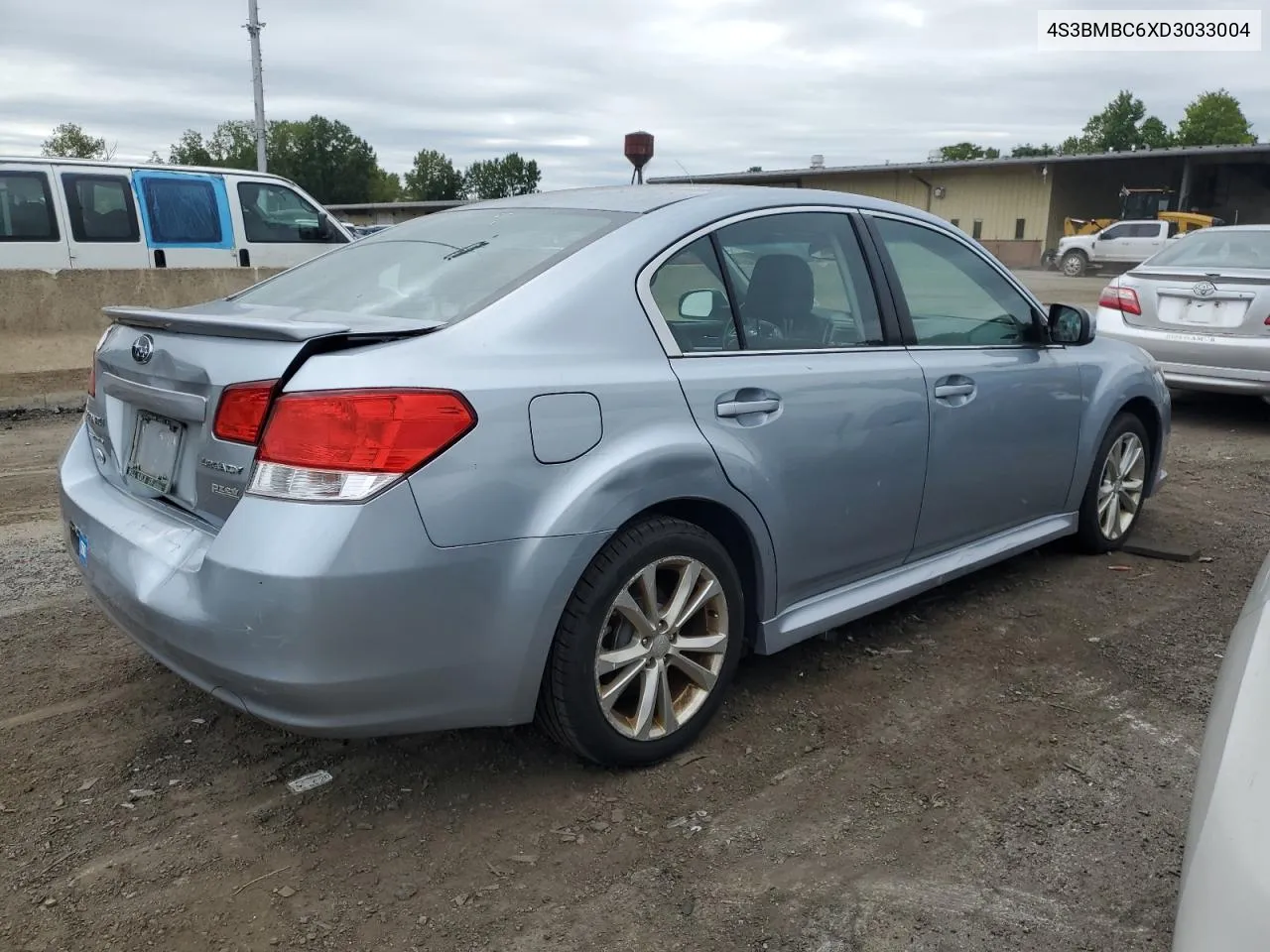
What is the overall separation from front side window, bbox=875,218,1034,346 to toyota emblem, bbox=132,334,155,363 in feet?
7.70

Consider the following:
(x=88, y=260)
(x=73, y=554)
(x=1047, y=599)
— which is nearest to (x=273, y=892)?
(x=73, y=554)

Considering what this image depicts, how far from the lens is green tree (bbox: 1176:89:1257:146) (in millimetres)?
80188

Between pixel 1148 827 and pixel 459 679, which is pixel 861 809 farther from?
pixel 459 679

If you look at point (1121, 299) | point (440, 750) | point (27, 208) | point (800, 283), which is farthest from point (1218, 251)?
point (27, 208)

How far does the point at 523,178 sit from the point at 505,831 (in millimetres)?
103468

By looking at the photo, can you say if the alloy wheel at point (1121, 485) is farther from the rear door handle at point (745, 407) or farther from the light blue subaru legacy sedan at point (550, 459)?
the rear door handle at point (745, 407)

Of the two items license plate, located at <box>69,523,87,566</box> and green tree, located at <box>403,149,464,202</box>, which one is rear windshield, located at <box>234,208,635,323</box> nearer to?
license plate, located at <box>69,523,87,566</box>

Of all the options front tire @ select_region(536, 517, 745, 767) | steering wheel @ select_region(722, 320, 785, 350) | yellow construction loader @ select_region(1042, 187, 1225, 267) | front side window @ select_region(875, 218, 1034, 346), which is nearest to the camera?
front tire @ select_region(536, 517, 745, 767)

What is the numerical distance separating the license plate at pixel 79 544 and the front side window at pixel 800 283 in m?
1.94

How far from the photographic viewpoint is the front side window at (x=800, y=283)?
10.4 ft

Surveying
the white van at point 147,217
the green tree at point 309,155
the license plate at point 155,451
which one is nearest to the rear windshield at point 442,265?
the license plate at point 155,451

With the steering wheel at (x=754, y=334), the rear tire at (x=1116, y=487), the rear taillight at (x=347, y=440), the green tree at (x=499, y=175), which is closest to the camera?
the rear taillight at (x=347, y=440)

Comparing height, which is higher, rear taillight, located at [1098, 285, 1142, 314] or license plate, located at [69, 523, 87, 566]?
rear taillight, located at [1098, 285, 1142, 314]

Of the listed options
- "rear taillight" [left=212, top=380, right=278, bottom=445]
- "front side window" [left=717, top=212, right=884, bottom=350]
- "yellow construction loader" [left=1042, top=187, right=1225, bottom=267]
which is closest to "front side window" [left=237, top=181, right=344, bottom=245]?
"front side window" [left=717, top=212, right=884, bottom=350]
